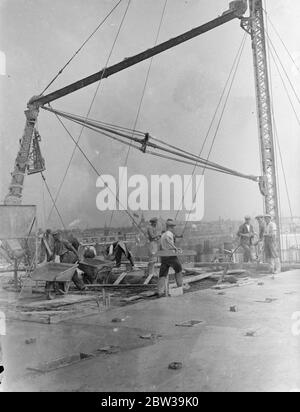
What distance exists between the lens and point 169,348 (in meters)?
5.69

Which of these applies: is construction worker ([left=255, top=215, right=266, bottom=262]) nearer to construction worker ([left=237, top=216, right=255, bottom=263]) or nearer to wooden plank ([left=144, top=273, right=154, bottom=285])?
construction worker ([left=237, top=216, right=255, bottom=263])

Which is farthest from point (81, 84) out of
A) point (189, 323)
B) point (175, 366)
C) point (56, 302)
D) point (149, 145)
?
point (175, 366)

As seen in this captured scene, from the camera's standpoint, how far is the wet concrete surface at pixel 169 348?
4.47 m

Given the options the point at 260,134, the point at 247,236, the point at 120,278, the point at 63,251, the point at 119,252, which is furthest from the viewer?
the point at 260,134

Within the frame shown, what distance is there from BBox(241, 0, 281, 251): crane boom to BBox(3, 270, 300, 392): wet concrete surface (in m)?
9.54

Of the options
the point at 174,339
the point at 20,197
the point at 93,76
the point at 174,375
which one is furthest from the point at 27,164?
the point at 174,375

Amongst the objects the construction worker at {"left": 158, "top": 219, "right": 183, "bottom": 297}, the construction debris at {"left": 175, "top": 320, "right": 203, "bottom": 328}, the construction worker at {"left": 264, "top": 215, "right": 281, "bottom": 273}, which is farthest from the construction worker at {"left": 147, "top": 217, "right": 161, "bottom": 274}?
the construction debris at {"left": 175, "top": 320, "right": 203, "bottom": 328}

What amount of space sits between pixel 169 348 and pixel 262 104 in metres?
14.1

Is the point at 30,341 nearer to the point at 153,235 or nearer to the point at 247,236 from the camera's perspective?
the point at 153,235

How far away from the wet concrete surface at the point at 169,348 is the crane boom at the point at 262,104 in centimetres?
954

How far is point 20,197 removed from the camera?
1786cm

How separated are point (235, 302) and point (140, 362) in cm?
425

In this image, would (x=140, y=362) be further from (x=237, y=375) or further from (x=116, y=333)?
(x=116, y=333)

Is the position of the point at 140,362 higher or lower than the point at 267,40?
lower
